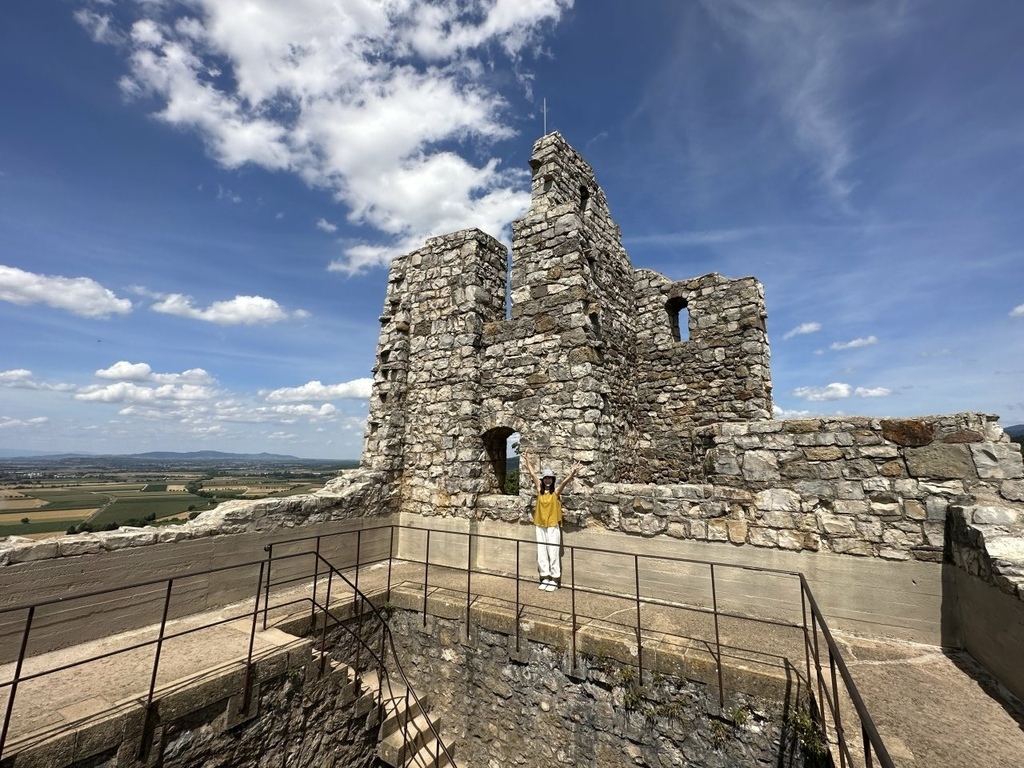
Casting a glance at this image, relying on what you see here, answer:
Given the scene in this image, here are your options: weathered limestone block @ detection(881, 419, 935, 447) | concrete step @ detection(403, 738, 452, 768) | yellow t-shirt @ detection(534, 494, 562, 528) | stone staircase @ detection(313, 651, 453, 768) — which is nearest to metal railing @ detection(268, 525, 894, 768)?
yellow t-shirt @ detection(534, 494, 562, 528)

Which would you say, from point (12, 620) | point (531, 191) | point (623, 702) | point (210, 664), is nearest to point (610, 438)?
point (623, 702)

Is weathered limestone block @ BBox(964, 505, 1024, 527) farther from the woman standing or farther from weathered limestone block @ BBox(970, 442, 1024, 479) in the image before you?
the woman standing

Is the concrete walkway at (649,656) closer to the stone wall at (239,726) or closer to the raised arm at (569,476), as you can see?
the stone wall at (239,726)

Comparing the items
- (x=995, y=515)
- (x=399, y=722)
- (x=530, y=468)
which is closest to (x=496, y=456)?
(x=530, y=468)

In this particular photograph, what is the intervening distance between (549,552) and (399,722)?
278cm

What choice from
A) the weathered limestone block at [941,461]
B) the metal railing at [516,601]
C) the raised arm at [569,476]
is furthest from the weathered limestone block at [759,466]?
the raised arm at [569,476]

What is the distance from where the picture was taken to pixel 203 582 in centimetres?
589

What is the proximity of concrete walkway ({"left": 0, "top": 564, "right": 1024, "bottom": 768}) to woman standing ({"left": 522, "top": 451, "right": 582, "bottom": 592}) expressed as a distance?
0.23m

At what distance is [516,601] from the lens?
5953 mm

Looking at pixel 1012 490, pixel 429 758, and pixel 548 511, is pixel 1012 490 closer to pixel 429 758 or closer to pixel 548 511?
pixel 548 511

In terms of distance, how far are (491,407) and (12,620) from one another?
611 centimetres

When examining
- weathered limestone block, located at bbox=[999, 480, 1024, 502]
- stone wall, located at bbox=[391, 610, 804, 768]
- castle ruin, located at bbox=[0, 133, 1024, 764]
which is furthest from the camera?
castle ruin, located at bbox=[0, 133, 1024, 764]

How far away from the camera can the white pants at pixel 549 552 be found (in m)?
6.39

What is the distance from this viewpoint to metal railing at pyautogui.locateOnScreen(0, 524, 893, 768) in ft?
11.1
